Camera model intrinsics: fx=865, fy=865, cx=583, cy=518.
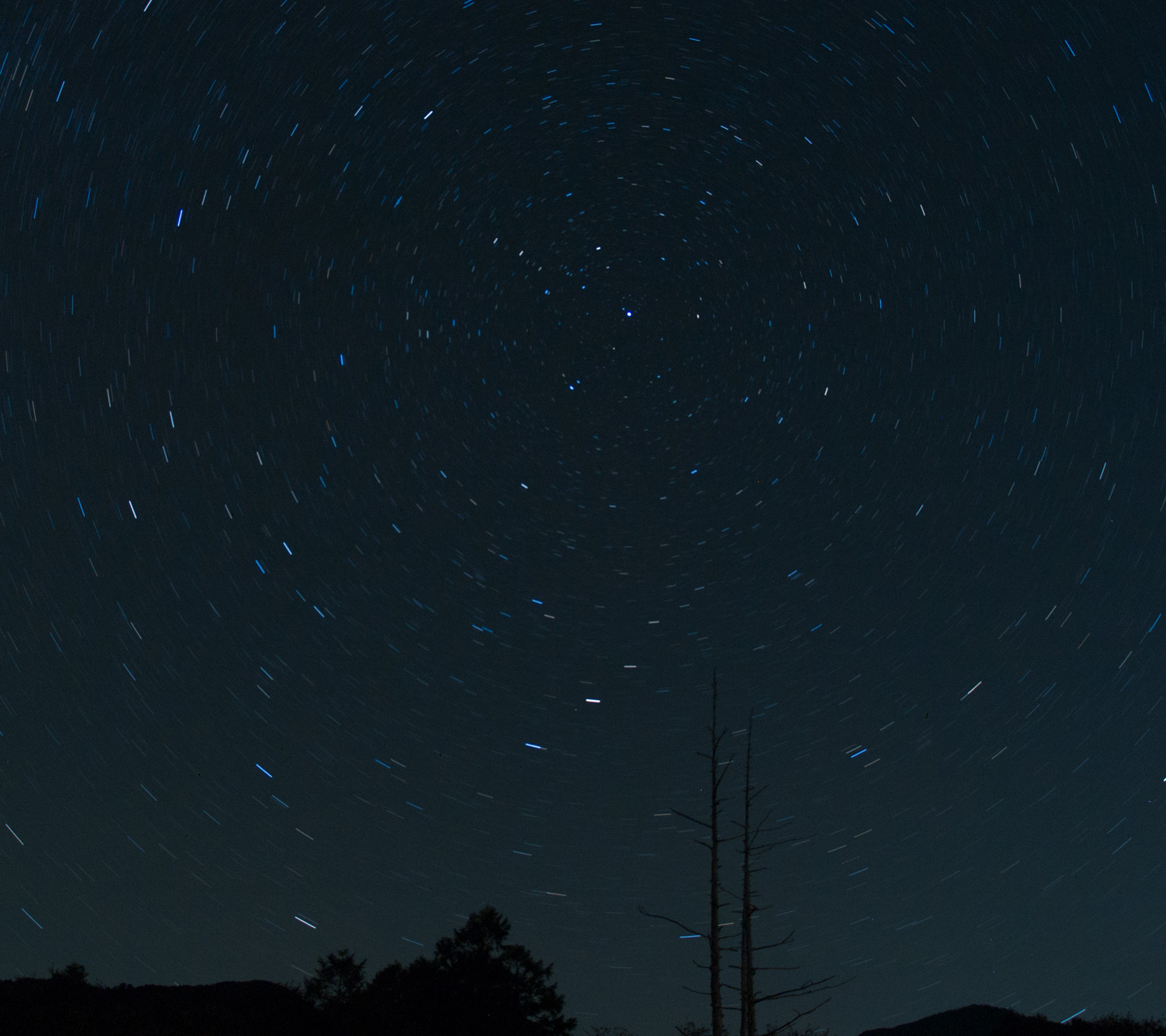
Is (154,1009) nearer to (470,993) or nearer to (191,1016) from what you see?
(191,1016)

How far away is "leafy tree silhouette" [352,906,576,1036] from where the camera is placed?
21078 mm

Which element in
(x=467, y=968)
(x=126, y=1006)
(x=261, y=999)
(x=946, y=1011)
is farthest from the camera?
(x=946, y=1011)

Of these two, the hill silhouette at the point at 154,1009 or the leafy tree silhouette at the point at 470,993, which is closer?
the hill silhouette at the point at 154,1009

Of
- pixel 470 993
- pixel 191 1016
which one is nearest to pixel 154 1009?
pixel 191 1016

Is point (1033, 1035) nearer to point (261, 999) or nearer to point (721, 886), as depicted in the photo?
point (721, 886)

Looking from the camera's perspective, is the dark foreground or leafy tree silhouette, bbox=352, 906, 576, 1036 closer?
the dark foreground

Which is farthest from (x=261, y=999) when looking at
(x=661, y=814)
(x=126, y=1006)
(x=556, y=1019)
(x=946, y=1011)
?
(x=946, y=1011)

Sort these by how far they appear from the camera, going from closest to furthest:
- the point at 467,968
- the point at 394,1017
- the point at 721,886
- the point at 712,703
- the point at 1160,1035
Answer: the point at 721,886 < the point at 712,703 < the point at 1160,1035 < the point at 394,1017 < the point at 467,968

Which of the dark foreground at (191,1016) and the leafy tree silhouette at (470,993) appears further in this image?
the leafy tree silhouette at (470,993)

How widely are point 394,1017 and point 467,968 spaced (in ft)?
7.29

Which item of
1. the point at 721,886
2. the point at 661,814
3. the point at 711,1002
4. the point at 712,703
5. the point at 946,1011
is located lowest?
the point at 711,1002

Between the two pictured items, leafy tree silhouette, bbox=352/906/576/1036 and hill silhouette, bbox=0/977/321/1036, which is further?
leafy tree silhouette, bbox=352/906/576/1036

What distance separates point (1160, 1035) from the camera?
687 inches

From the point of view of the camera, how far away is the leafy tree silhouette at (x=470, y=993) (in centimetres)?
2108
